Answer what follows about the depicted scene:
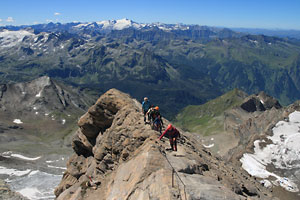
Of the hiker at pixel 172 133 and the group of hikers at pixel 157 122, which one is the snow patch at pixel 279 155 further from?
the hiker at pixel 172 133

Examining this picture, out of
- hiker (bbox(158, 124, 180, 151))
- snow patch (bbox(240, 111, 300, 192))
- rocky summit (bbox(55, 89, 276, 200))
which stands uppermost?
hiker (bbox(158, 124, 180, 151))

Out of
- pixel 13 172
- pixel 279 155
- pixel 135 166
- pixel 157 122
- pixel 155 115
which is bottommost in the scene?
pixel 13 172

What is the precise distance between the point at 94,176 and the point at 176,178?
17.3m

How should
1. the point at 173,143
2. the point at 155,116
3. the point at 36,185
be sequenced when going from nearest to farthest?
the point at 173,143, the point at 155,116, the point at 36,185

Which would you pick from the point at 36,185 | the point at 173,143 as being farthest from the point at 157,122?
the point at 36,185

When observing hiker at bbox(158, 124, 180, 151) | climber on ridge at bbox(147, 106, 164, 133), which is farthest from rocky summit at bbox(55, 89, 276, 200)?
climber on ridge at bbox(147, 106, 164, 133)

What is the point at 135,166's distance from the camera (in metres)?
22.2

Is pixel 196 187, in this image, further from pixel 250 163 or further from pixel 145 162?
pixel 250 163

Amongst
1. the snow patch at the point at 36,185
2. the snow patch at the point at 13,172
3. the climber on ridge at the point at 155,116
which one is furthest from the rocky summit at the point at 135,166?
the snow patch at the point at 13,172

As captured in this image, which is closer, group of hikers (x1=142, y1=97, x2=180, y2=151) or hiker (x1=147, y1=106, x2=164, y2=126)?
group of hikers (x1=142, y1=97, x2=180, y2=151)

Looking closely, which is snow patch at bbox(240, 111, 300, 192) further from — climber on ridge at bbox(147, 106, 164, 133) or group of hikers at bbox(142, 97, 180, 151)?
climber on ridge at bbox(147, 106, 164, 133)

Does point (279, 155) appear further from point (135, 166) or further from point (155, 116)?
point (135, 166)

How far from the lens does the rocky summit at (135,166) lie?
1872cm

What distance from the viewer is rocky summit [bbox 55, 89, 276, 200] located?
61.4ft
